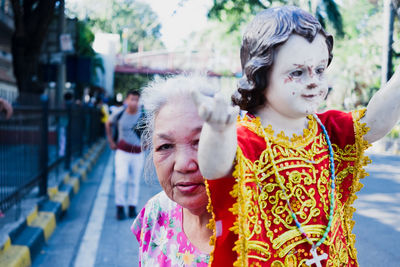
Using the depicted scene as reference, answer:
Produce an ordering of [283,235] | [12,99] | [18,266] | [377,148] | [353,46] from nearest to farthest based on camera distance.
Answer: [283,235] → [18,266] → [12,99] → [377,148] → [353,46]

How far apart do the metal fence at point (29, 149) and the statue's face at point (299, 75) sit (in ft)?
11.8

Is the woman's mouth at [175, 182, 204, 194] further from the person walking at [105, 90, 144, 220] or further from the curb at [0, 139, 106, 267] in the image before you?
the person walking at [105, 90, 144, 220]

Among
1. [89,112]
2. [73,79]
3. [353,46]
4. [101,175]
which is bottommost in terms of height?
[101,175]

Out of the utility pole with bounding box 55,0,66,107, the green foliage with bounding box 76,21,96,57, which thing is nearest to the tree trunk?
the utility pole with bounding box 55,0,66,107

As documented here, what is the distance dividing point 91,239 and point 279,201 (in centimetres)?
427

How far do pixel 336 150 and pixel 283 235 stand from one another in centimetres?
42

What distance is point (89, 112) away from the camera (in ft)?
50.1

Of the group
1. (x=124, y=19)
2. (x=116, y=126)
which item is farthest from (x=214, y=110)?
(x=124, y=19)

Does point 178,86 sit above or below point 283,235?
above

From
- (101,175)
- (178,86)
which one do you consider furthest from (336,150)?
(101,175)

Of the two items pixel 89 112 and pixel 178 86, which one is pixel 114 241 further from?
pixel 89 112

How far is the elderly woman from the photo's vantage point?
1.61 meters

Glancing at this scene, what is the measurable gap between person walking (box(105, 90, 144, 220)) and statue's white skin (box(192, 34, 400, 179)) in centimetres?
491

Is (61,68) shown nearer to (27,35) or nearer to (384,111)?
(27,35)
